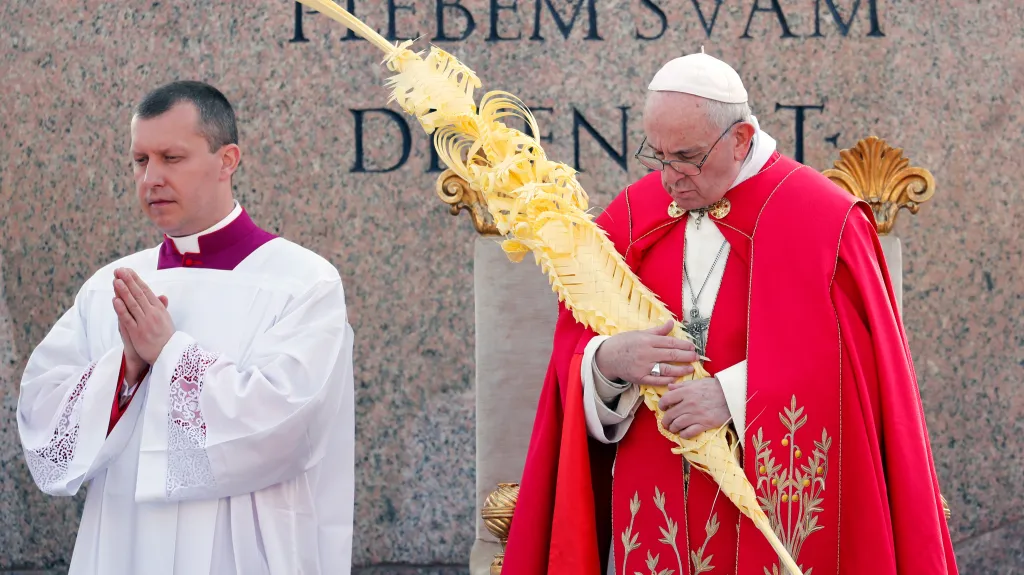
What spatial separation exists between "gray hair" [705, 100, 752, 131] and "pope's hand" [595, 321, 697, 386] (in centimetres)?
46

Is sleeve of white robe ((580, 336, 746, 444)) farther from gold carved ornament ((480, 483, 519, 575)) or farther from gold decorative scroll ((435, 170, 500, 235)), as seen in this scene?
gold decorative scroll ((435, 170, 500, 235))

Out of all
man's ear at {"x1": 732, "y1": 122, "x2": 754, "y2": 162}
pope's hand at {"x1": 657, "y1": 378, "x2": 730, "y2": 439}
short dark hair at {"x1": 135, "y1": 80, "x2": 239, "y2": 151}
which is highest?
short dark hair at {"x1": 135, "y1": 80, "x2": 239, "y2": 151}

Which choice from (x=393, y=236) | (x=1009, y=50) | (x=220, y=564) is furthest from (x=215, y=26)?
(x=1009, y=50)

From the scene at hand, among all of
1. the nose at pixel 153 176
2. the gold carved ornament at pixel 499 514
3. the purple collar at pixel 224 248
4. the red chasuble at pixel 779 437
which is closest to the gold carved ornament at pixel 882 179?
the red chasuble at pixel 779 437

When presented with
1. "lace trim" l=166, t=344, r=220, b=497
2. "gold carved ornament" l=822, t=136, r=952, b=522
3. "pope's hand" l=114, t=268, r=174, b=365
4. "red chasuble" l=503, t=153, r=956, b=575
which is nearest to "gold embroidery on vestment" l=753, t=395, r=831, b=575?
"red chasuble" l=503, t=153, r=956, b=575

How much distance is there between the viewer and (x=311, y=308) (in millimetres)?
3158

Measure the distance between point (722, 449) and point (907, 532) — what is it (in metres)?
0.42

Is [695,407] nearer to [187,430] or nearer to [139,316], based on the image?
[187,430]

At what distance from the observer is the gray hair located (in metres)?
2.80

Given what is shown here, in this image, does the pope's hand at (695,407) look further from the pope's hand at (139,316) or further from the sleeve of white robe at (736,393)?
the pope's hand at (139,316)

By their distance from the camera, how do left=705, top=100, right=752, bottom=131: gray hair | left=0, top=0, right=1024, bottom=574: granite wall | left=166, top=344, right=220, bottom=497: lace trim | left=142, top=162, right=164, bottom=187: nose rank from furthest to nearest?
left=0, top=0, right=1024, bottom=574: granite wall, left=142, top=162, right=164, bottom=187: nose, left=166, top=344, right=220, bottom=497: lace trim, left=705, top=100, right=752, bottom=131: gray hair

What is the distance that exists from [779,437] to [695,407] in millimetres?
188

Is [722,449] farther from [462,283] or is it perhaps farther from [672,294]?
[462,283]

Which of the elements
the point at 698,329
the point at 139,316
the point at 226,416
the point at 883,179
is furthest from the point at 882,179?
the point at 139,316
